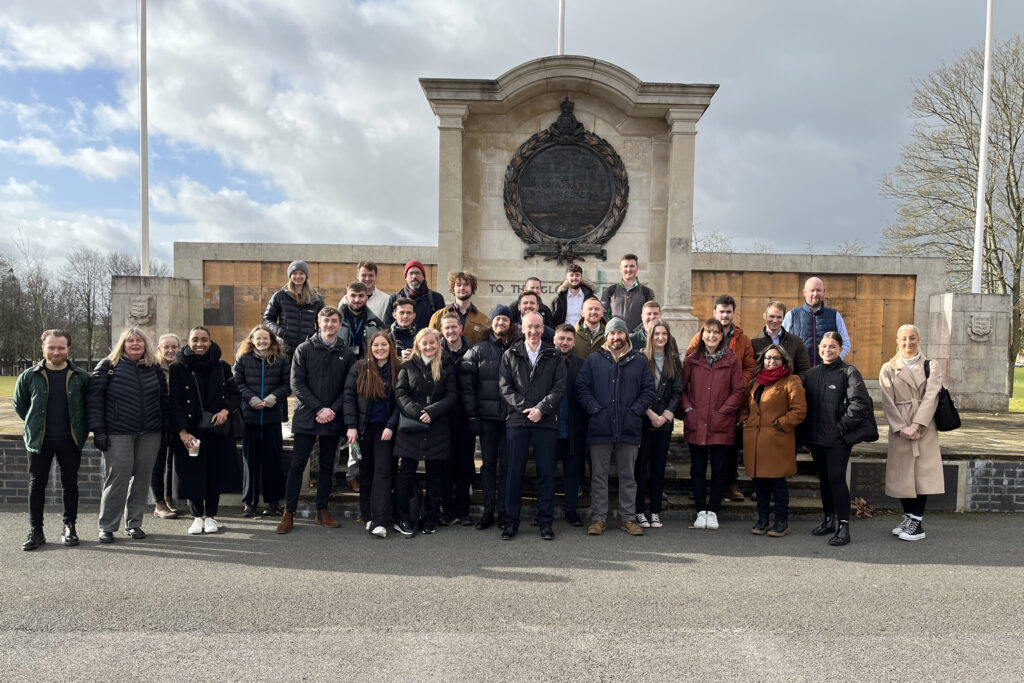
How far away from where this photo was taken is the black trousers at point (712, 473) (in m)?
5.82

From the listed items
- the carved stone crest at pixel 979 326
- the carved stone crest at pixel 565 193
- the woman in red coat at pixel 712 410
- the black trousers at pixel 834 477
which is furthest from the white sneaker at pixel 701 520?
the carved stone crest at pixel 979 326

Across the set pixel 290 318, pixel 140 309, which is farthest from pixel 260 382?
pixel 140 309

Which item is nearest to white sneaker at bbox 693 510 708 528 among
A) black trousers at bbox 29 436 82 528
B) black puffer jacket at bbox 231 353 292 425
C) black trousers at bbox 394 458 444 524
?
black trousers at bbox 394 458 444 524

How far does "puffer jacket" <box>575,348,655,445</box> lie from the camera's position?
5.57 metres

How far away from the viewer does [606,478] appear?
5656 millimetres

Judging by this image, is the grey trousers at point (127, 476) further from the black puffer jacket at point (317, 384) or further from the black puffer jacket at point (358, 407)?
the black puffer jacket at point (358, 407)

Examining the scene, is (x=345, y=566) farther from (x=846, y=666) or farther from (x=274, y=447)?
(x=846, y=666)

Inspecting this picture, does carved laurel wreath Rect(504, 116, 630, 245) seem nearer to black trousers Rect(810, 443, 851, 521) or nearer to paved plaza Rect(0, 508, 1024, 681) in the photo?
black trousers Rect(810, 443, 851, 521)

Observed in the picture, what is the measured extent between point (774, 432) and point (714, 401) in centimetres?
54

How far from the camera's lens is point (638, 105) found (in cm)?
927

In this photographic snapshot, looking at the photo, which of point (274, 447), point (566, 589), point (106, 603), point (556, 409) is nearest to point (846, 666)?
point (566, 589)

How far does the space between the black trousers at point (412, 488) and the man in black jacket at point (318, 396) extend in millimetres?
646

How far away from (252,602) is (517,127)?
7330 mm

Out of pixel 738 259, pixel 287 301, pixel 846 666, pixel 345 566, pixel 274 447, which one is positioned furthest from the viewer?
pixel 738 259
